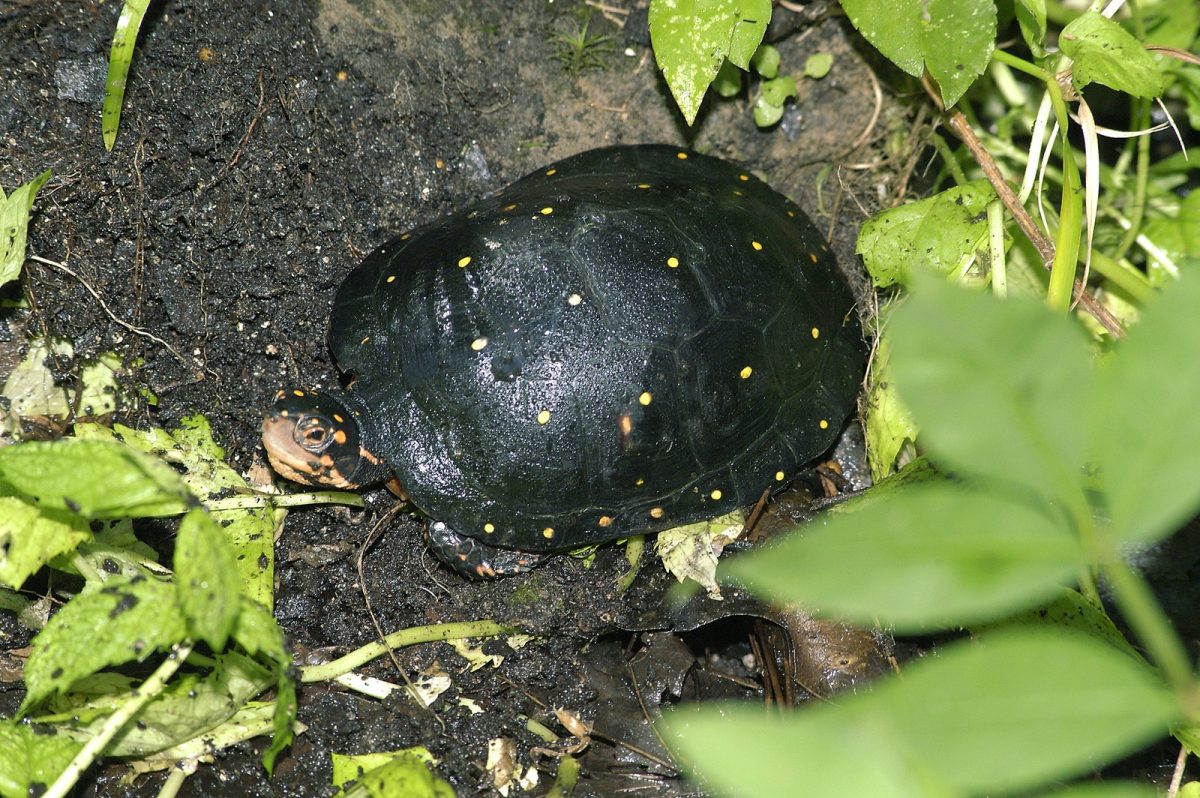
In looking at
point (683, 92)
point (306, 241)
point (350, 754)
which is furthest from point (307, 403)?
point (683, 92)

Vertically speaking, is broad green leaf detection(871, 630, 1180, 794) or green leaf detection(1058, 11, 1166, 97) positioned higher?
green leaf detection(1058, 11, 1166, 97)

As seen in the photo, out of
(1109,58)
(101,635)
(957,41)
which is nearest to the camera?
(101,635)

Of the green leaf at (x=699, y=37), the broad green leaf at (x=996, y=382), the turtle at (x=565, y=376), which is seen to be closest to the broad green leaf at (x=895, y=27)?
the green leaf at (x=699, y=37)

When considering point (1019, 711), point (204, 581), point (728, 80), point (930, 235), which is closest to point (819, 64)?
point (728, 80)

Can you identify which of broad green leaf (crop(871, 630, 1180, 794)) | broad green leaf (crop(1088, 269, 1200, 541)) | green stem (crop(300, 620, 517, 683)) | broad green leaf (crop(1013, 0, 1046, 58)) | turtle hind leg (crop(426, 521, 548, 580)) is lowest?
green stem (crop(300, 620, 517, 683))

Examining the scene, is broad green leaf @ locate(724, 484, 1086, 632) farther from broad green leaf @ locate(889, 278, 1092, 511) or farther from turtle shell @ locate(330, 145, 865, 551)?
turtle shell @ locate(330, 145, 865, 551)

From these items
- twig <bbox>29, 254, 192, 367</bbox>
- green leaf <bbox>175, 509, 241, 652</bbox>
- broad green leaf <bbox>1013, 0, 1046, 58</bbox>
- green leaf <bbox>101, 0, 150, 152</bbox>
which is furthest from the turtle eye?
broad green leaf <bbox>1013, 0, 1046, 58</bbox>

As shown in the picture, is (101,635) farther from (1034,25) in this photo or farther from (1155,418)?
(1034,25)

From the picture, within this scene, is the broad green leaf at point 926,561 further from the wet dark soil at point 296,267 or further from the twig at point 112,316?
the twig at point 112,316
